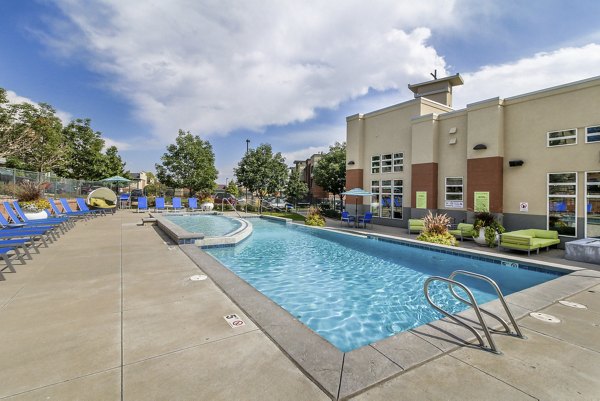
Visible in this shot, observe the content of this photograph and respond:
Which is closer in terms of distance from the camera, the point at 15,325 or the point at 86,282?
the point at 15,325

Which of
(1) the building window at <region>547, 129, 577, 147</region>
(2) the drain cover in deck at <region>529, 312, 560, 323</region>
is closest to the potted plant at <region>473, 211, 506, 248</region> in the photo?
(1) the building window at <region>547, 129, 577, 147</region>

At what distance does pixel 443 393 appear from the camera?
2.19 m

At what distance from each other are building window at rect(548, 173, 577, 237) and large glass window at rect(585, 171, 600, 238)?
30 centimetres

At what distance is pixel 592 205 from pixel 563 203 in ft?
2.49

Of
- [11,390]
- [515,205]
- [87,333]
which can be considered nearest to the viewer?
[11,390]

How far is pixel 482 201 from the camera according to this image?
12219 mm

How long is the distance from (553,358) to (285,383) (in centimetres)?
269

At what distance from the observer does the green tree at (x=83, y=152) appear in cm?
2506

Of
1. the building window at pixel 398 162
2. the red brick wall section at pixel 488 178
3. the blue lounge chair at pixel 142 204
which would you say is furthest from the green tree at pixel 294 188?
the red brick wall section at pixel 488 178

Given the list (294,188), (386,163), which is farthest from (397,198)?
(294,188)

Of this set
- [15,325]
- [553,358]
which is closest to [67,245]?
[15,325]

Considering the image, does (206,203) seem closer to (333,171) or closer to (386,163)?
(333,171)

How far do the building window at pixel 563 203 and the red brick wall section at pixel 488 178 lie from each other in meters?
1.63

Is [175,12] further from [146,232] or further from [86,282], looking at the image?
[86,282]
